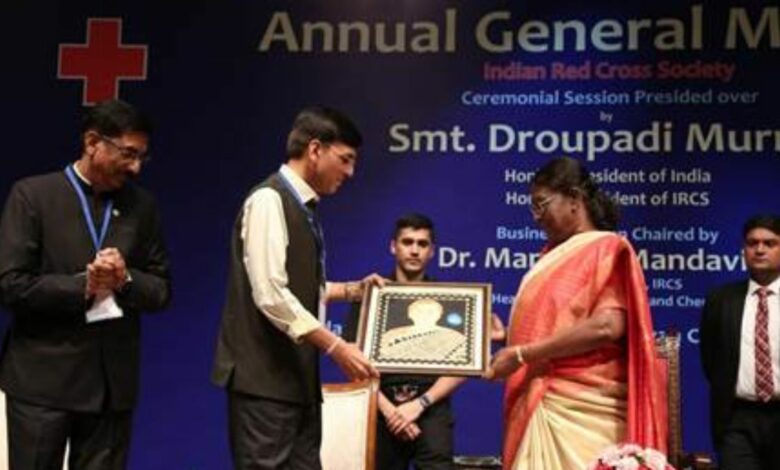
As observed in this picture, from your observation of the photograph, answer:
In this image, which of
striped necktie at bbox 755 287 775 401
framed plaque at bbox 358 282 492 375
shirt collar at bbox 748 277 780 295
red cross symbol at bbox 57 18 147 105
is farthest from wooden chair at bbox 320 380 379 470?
red cross symbol at bbox 57 18 147 105

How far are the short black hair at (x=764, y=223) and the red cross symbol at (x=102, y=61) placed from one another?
282 cm

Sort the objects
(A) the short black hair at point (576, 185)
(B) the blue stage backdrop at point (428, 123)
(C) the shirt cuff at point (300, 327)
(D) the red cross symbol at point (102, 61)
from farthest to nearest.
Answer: (D) the red cross symbol at point (102, 61) → (B) the blue stage backdrop at point (428, 123) → (A) the short black hair at point (576, 185) → (C) the shirt cuff at point (300, 327)

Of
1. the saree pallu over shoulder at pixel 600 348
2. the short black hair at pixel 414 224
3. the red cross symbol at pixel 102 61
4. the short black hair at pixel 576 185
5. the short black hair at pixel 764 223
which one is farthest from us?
the red cross symbol at pixel 102 61

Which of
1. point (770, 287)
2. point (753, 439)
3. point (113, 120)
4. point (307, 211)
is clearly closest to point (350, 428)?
point (307, 211)

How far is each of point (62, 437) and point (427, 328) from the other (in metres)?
1.01

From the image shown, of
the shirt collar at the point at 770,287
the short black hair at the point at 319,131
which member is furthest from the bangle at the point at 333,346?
the shirt collar at the point at 770,287

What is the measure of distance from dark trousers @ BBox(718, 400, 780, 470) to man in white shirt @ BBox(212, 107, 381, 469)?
2.11 metres

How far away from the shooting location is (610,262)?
8.93 ft

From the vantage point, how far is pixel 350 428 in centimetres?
353

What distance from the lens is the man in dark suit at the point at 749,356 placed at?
13.1 ft

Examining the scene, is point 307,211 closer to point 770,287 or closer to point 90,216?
point 90,216

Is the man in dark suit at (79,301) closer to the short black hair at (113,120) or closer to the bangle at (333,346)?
the short black hair at (113,120)

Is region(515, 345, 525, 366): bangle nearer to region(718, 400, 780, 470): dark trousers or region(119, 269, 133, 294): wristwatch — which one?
region(119, 269, 133, 294): wristwatch

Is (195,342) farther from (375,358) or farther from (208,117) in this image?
(375,358)
